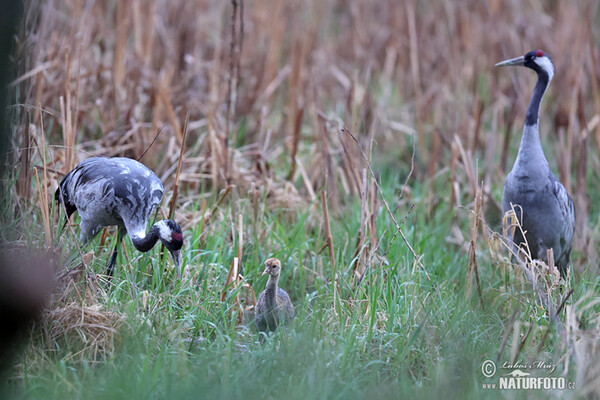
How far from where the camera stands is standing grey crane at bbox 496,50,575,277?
4277 millimetres

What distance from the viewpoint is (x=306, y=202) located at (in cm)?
507

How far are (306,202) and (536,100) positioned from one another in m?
1.73

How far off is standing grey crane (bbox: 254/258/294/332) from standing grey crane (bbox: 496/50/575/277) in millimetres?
1609

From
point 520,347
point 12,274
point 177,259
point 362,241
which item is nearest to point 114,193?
point 177,259

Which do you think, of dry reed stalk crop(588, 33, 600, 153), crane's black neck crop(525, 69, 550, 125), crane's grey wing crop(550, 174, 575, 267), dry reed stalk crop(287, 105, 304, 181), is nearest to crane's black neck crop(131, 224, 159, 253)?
dry reed stalk crop(287, 105, 304, 181)

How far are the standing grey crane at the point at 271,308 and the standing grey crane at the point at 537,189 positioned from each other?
1.61m

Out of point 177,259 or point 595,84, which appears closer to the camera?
point 177,259

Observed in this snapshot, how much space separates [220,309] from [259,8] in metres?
4.83

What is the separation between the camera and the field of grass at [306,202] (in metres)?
3.00

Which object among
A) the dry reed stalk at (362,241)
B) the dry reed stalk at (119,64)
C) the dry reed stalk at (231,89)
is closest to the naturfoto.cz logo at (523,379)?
the dry reed stalk at (362,241)

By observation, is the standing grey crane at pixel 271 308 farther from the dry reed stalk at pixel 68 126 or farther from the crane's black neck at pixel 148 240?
the dry reed stalk at pixel 68 126

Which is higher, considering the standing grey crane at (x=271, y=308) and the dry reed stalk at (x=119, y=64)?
the dry reed stalk at (x=119, y=64)

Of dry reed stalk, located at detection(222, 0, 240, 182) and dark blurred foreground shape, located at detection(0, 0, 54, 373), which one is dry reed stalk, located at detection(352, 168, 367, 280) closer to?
dry reed stalk, located at detection(222, 0, 240, 182)

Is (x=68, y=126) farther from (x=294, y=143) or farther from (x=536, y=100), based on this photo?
(x=536, y=100)
